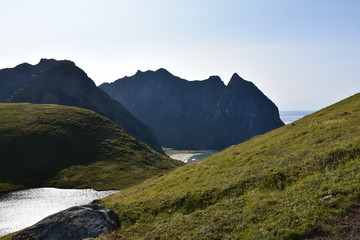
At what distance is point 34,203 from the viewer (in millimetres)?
76062

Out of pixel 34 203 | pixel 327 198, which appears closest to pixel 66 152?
pixel 34 203

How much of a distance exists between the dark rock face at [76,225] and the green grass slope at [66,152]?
76.3m

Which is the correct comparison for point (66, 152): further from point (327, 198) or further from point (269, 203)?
point (327, 198)

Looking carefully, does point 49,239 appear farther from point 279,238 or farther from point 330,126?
point 330,126

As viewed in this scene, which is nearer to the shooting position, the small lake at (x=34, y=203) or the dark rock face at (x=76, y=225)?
the dark rock face at (x=76, y=225)

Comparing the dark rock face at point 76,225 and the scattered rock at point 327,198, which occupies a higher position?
the scattered rock at point 327,198

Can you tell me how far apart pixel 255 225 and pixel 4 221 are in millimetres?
62006

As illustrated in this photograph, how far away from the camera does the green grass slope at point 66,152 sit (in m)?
107

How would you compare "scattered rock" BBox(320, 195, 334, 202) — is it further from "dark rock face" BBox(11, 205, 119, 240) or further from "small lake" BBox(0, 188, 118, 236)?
"small lake" BBox(0, 188, 118, 236)

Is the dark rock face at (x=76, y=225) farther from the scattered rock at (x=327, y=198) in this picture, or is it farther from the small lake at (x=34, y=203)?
the small lake at (x=34, y=203)

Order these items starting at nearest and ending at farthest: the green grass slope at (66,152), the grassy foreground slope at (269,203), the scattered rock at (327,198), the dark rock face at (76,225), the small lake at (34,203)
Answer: the grassy foreground slope at (269,203), the scattered rock at (327,198), the dark rock face at (76,225), the small lake at (34,203), the green grass slope at (66,152)

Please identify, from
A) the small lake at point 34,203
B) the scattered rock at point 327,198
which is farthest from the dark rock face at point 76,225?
the small lake at point 34,203

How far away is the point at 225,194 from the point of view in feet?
85.6

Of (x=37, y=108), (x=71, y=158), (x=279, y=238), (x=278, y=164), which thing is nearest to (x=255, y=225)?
(x=279, y=238)
